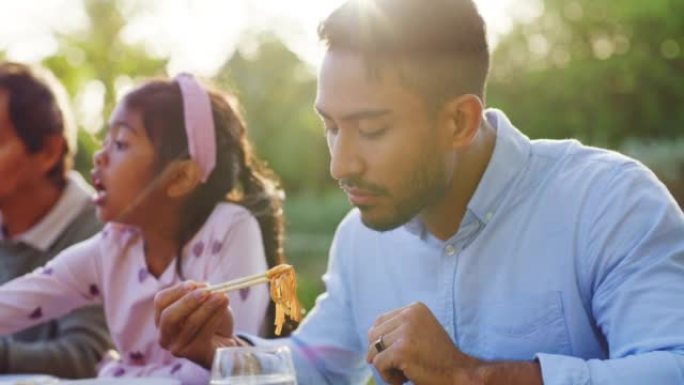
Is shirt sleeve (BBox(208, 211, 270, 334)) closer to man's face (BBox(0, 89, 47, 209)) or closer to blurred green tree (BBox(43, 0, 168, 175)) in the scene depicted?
man's face (BBox(0, 89, 47, 209))

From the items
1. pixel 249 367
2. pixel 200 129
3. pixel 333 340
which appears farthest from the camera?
pixel 200 129

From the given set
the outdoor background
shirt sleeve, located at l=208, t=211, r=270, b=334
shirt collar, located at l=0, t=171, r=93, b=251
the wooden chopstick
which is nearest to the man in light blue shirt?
the wooden chopstick

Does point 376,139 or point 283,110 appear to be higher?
point 376,139

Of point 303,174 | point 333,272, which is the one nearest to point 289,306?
point 333,272

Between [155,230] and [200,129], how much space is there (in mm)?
262

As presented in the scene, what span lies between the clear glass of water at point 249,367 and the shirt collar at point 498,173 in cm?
54

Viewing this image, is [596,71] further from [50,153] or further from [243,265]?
[243,265]

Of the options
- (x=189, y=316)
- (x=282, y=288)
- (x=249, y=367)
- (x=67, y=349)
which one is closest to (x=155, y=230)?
(x=67, y=349)

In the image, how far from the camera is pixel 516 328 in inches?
73.9

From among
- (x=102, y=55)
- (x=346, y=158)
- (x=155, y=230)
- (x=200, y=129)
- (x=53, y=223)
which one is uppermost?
(x=346, y=158)

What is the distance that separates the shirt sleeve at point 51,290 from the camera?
8.57 feet

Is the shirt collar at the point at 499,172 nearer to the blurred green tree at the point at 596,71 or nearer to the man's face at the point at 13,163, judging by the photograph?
the man's face at the point at 13,163

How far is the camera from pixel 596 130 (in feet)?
57.6

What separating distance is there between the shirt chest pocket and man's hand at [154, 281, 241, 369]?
41cm
